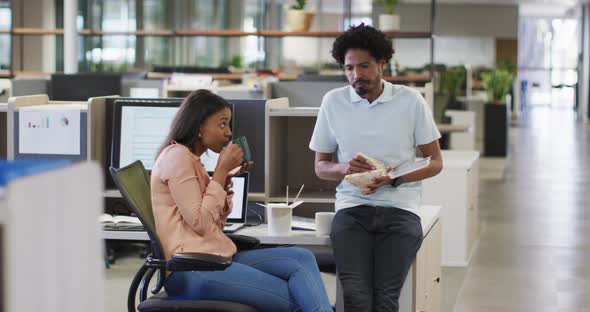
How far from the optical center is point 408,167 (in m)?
3.24

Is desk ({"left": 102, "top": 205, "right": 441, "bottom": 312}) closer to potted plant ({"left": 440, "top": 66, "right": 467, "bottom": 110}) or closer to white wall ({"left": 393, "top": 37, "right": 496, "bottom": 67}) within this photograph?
potted plant ({"left": 440, "top": 66, "right": 467, "bottom": 110})

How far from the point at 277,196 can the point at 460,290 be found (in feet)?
6.02

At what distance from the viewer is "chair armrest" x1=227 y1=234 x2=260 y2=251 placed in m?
3.30

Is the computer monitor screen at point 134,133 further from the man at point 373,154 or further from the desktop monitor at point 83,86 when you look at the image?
the desktop monitor at point 83,86

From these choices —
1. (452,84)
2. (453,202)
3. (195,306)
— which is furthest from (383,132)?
(452,84)

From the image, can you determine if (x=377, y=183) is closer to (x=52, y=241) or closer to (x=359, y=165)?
(x=359, y=165)

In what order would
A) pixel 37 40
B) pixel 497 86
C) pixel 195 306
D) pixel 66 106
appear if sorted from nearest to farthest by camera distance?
1. pixel 195 306
2. pixel 66 106
3. pixel 37 40
4. pixel 497 86

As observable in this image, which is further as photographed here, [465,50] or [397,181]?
[465,50]

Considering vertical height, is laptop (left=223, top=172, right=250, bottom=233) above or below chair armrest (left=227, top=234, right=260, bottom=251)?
above

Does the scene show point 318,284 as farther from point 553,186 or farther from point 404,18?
point 404,18

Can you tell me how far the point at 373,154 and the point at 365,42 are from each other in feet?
1.27

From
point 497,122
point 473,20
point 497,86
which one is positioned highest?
point 473,20

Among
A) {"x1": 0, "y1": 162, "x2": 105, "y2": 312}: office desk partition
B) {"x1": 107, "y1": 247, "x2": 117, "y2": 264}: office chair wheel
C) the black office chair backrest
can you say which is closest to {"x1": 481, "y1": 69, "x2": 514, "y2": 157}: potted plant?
{"x1": 107, "y1": 247, "x2": 117, "y2": 264}: office chair wheel

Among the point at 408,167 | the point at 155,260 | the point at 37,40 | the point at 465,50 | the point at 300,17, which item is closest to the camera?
the point at 155,260
